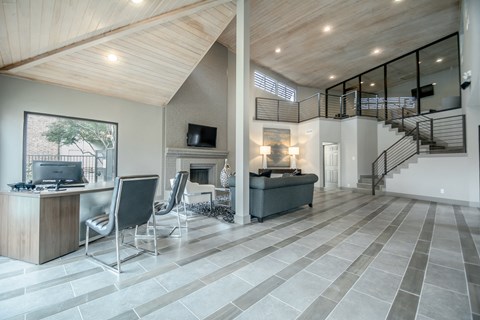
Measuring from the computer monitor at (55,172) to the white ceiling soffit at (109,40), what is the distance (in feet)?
6.40

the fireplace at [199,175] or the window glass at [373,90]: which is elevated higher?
the window glass at [373,90]

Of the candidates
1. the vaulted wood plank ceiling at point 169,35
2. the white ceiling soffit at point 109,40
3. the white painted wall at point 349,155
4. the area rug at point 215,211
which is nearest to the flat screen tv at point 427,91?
the vaulted wood plank ceiling at point 169,35

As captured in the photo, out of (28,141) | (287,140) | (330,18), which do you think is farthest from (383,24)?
(28,141)

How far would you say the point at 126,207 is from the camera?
225cm

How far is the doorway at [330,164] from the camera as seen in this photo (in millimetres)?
8930

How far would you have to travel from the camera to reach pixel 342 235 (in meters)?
3.21

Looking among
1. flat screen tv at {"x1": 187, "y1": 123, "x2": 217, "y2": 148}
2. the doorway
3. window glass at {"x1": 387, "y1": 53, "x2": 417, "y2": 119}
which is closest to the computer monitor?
flat screen tv at {"x1": 187, "y1": 123, "x2": 217, "y2": 148}

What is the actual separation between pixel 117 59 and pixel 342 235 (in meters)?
5.24

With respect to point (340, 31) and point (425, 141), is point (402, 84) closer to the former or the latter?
point (425, 141)

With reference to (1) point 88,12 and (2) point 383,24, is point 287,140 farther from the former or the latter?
(1) point 88,12

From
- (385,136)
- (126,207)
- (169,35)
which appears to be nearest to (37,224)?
(126,207)

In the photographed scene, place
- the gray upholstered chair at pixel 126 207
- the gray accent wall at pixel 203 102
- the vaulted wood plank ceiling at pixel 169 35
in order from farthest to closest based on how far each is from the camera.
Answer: the gray accent wall at pixel 203 102, the vaulted wood plank ceiling at pixel 169 35, the gray upholstered chair at pixel 126 207

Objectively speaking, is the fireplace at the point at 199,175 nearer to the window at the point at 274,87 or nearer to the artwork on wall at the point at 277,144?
the artwork on wall at the point at 277,144

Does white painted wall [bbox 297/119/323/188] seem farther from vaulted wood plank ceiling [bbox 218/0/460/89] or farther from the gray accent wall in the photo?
the gray accent wall
